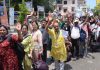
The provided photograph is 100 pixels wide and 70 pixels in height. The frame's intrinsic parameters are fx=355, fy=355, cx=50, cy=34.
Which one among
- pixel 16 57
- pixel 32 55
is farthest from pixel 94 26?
pixel 16 57

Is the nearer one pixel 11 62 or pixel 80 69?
pixel 11 62

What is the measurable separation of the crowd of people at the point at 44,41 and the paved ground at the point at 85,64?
0.46m

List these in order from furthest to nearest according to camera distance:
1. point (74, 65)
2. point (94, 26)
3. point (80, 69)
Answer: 1. point (94, 26)
2. point (74, 65)
3. point (80, 69)

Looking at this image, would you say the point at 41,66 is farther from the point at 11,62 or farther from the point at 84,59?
the point at 84,59

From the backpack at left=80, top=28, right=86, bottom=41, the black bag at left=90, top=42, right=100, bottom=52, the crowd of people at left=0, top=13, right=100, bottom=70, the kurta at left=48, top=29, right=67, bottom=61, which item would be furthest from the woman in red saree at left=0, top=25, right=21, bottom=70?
the black bag at left=90, top=42, right=100, bottom=52

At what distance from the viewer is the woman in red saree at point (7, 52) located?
682cm

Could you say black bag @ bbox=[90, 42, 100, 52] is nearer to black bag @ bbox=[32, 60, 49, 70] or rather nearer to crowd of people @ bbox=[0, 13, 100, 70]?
crowd of people @ bbox=[0, 13, 100, 70]

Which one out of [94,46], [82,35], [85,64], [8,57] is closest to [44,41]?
[85,64]

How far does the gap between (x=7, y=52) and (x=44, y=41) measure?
189 inches

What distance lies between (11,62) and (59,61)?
3.37 meters

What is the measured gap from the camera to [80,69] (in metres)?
12.4

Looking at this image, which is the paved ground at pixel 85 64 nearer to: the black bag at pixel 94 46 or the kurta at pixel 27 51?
the black bag at pixel 94 46

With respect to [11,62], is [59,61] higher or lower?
lower

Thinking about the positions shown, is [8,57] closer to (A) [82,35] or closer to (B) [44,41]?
(B) [44,41]
